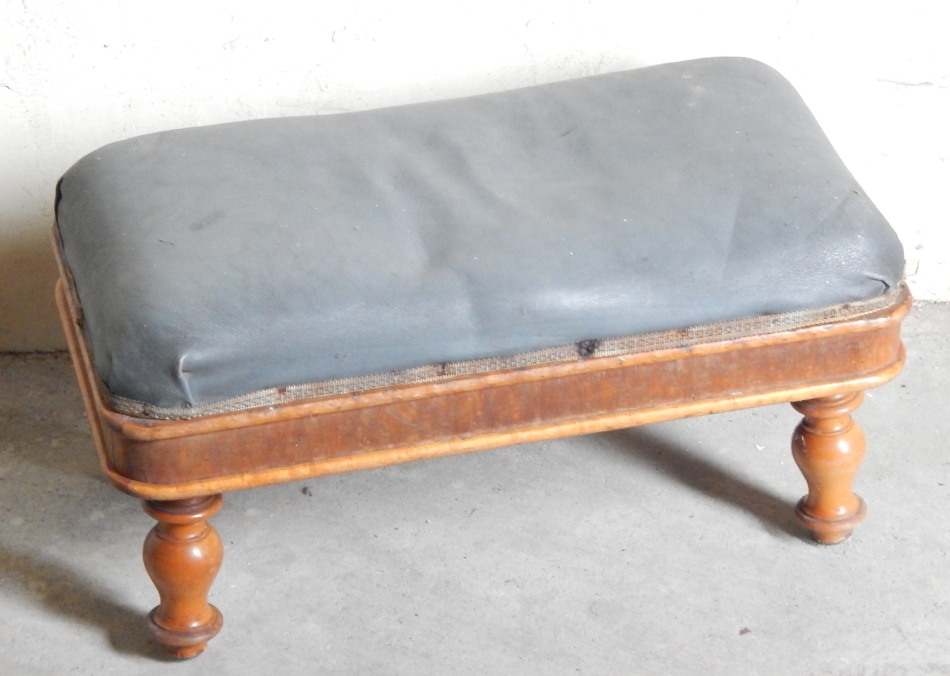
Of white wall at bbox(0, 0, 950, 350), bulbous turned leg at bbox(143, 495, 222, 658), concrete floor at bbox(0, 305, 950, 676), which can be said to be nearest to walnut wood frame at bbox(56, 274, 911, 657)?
bulbous turned leg at bbox(143, 495, 222, 658)

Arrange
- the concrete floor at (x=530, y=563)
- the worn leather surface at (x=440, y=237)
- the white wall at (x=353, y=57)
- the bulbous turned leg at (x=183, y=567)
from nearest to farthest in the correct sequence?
1. the worn leather surface at (x=440, y=237)
2. the bulbous turned leg at (x=183, y=567)
3. the concrete floor at (x=530, y=563)
4. the white wall at (x=353, y=57)

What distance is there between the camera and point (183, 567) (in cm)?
149

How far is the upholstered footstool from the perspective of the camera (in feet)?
4.49

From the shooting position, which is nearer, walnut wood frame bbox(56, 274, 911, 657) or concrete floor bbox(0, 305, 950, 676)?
walnut wood frame bbox(56, 274, 911, 657)

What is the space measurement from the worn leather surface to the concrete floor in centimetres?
38

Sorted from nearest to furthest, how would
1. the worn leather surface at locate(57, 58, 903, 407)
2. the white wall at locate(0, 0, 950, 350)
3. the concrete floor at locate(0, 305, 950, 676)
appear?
1. the worn leather surface at locate(57, 58, 903, 407)
2. the concrete floor at locate(0, 305, 950, 676)
3. the white wall at locate(0, 0, 950, 350)

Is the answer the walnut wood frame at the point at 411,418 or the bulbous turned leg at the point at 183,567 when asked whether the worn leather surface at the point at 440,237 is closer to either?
the walnut wood frame at the point at 411,418

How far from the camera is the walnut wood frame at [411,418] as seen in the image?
1394mm

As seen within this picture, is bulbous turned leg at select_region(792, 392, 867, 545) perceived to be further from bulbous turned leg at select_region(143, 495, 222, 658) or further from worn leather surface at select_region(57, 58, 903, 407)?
bulbous turned leg at select_region(143, 495, 222, 658)

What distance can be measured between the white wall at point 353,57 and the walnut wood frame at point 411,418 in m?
0.45

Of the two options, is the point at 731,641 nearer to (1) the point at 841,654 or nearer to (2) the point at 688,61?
(1) the point at 841,654

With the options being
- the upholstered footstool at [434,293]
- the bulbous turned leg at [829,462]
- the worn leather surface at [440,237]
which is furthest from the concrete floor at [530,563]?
the worn leather surface at [440,237]

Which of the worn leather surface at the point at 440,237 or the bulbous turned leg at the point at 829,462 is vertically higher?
the worn leather surface at the point at 440,237

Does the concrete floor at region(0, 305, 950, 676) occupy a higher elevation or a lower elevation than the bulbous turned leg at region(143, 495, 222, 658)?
lower
